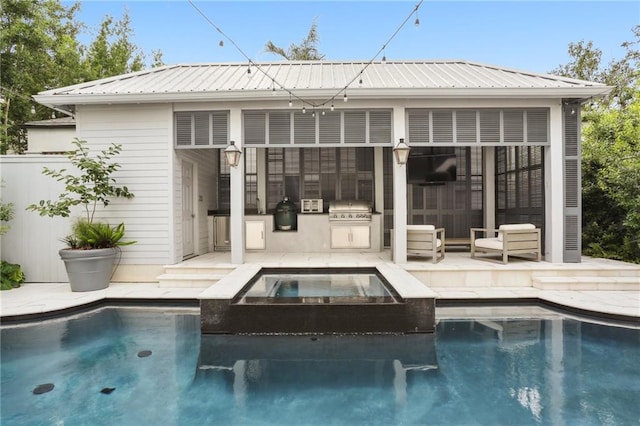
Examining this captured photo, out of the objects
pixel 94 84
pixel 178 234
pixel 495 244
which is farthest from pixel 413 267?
pixel 94 84

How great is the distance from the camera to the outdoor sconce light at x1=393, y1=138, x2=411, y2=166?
5613mm

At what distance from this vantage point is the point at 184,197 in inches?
266

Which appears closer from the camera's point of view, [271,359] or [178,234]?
[271,359]

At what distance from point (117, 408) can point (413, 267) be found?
174 inches

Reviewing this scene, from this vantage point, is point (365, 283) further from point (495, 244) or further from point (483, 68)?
point (483, 68)

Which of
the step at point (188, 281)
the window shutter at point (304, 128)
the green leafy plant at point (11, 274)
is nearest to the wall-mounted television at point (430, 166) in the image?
the window shutter at point (304, 128)

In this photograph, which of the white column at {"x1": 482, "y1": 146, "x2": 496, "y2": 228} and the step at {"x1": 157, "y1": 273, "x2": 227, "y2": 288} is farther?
the white column at {"x1": 482, "y1": 146, "x2": 496, "y2": 228}

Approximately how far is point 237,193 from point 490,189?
599 centimetres

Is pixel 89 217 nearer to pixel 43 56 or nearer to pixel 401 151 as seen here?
pixel 401 151

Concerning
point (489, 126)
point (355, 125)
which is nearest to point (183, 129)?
point (355, 125)

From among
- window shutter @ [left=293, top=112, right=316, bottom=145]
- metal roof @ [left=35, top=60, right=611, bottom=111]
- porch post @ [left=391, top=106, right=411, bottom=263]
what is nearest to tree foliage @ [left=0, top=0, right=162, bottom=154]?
metal roof @ [left=35, top=60, right=611, bottom=111]

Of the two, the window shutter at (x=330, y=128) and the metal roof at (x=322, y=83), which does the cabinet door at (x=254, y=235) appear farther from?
the metal roof at (x=322, y=83)

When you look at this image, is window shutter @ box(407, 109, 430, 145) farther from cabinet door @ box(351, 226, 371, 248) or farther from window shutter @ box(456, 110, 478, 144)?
cabinet door @ box(351, 226, 371, 248)

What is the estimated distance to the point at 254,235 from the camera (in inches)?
297
